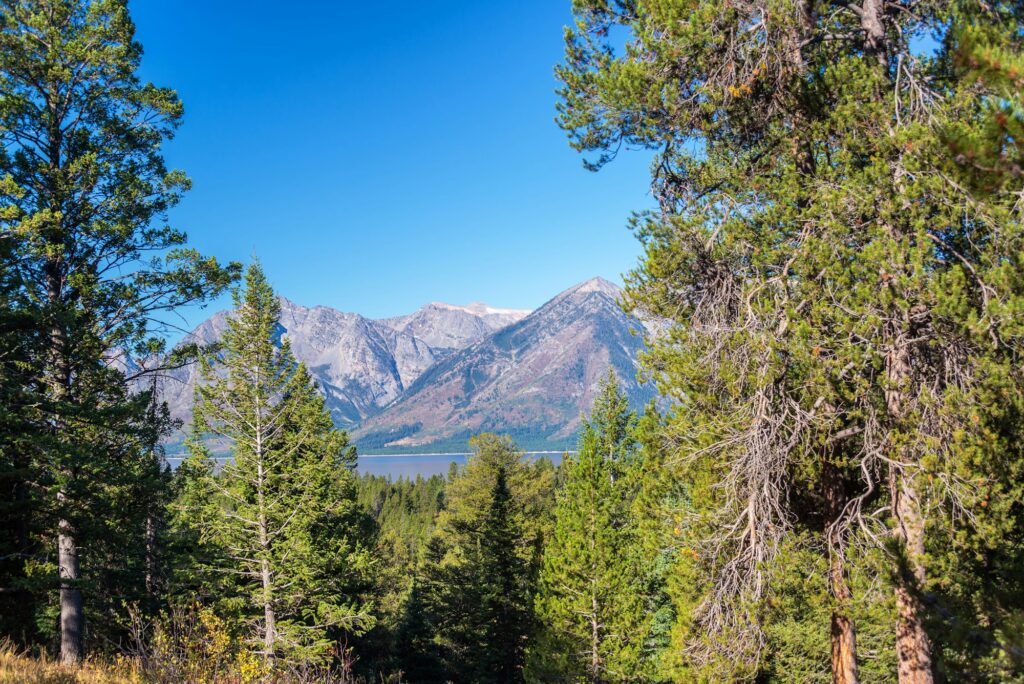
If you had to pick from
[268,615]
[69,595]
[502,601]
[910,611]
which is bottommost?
[502,601]

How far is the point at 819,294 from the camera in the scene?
18.7 ft

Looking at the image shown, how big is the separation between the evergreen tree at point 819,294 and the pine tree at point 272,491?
35.9 feet

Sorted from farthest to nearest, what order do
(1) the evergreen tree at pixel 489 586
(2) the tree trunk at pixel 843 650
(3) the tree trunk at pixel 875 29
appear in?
(1) the evergreen tree at pixel 489 586 < (2) the tree trunk at pixel 843 650 < (3) the tree trunk at pixel 875 29

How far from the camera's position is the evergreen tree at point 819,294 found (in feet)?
16.3

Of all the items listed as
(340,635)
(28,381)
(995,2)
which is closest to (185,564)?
(28,381)

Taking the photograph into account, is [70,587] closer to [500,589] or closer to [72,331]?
[72,331]

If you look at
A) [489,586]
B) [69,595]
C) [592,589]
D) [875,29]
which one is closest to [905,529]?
[875,29]

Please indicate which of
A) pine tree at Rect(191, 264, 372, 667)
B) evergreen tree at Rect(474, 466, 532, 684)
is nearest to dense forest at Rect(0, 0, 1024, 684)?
pine tree at Rect(191, 264, 372, 667)

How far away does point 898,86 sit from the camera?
18.6 ft

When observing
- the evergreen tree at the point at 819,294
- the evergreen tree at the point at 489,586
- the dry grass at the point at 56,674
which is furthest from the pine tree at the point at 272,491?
the evergreen tree at the point at 819,294

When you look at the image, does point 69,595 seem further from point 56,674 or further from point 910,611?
point 910,611

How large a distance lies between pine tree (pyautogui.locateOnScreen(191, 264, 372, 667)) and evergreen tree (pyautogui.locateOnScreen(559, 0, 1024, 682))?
10945mm

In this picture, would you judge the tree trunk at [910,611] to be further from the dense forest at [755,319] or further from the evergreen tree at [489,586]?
the evergreen tree at [489,586]

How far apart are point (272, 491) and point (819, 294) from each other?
A: 14773 millimetres
